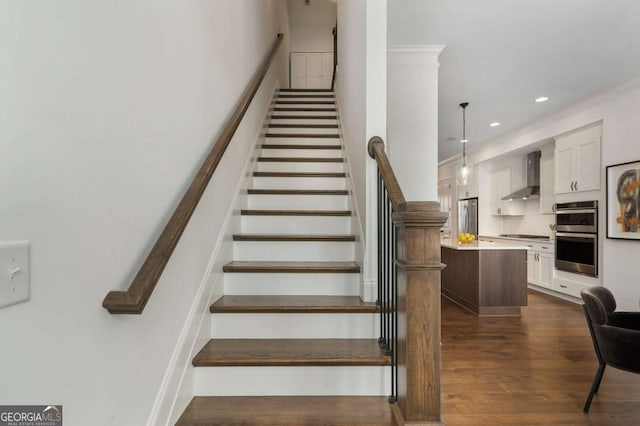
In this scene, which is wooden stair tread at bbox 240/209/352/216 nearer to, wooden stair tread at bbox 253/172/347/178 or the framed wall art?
wooden stair tread at bbox 253/172/347/178

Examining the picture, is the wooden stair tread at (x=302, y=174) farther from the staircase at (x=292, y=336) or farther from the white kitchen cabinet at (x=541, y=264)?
the white kitchen cabinet at (x=541, y=264)

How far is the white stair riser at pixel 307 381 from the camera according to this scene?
5.09 feet

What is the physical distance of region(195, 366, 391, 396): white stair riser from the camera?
5.09 feet

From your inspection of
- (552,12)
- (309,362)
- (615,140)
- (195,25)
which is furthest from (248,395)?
(615,140)

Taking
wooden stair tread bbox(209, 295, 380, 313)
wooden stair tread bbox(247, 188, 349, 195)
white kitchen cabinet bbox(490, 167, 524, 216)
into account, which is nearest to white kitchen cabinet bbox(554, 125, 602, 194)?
white kitchen cabinet bbox(490, 167, 524, 216)

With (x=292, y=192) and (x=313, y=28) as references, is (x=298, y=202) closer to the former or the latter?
(x=292, y=192)

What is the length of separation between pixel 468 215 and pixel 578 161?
11.7ft

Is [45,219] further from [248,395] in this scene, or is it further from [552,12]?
[552,12]

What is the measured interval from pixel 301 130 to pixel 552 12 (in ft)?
8.77

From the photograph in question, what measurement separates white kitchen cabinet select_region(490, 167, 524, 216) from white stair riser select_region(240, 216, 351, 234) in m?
6.07

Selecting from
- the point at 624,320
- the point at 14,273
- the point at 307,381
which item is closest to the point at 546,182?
the point at 624,320

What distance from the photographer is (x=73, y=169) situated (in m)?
0.85

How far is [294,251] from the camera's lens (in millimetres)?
2340

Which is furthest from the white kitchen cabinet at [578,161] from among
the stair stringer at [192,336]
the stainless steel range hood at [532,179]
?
the stair stringer at [192,336]
